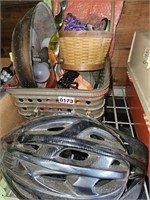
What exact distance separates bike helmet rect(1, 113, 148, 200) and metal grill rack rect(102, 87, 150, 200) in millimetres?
281

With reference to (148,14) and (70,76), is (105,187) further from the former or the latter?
(148,14)

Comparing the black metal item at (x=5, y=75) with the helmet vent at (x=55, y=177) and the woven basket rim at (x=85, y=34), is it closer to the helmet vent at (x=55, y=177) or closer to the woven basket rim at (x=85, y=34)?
the woven basket rim at (x=85, y=34)

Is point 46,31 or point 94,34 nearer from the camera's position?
point 94,34

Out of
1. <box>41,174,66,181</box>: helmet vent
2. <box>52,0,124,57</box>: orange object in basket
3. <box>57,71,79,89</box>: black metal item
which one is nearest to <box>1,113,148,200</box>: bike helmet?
<box>41,174,66,181</box>: helmet vent

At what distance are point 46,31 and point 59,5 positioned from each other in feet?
0.66

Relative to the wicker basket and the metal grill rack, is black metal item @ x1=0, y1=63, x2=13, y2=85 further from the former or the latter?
the metal grill rack

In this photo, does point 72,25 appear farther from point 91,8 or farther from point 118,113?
point 118,113

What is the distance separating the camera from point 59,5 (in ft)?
2.91

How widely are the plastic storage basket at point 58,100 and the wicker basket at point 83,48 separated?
10cm

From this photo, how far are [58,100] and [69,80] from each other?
0.11 m

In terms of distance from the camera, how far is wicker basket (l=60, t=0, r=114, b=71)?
62 cm

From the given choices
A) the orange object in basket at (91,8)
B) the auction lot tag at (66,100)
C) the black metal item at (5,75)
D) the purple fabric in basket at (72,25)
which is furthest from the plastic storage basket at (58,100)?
the orange object in basket at (91,8)

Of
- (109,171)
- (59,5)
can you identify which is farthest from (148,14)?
(109,171)

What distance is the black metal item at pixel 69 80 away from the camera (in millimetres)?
651
